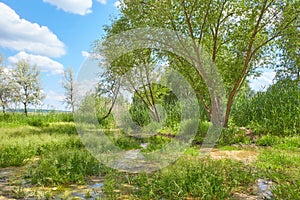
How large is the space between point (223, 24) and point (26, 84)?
55.8 feet

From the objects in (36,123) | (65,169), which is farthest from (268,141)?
(36,123)

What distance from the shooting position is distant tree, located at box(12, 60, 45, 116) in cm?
1950

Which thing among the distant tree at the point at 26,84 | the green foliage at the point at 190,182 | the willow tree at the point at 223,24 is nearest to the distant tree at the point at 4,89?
the distant tree at the point at 26,84

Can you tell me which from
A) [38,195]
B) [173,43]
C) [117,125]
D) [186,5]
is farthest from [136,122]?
[38,195]

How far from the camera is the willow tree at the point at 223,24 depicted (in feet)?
25.5

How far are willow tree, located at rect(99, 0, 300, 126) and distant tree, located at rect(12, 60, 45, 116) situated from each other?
1378 cm

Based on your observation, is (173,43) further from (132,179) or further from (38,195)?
(38,195)

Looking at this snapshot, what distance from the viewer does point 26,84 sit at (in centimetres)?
2027

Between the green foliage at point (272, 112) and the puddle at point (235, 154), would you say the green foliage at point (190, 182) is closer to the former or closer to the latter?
the puddle at point (235, 154)

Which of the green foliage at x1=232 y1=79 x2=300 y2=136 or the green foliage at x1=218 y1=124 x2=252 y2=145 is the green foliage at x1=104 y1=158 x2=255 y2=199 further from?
the green foliage at x1=232 y1=79 x2=300 y2=136

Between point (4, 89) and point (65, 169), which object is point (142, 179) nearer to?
point (65, 169)

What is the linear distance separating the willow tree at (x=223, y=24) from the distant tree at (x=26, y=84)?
45.2 ft

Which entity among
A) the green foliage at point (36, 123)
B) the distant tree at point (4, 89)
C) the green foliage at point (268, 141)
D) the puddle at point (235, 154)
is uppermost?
the distant tree at point (4, 89)

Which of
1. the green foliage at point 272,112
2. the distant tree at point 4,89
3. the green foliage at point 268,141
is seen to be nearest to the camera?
the green foliage at point 268,141
